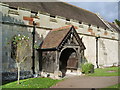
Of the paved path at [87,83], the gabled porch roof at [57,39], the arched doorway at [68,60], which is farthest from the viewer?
the arched doorway at [68,60]

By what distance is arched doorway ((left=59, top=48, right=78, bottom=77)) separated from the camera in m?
13.5

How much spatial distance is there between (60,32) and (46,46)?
1.82 metres

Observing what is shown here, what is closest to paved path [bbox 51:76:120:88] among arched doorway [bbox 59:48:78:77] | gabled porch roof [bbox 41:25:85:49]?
gabled porch roof [bbox 41:25:85:49]

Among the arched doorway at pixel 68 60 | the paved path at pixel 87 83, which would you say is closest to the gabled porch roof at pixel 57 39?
the arched doorway at pixel 68 60

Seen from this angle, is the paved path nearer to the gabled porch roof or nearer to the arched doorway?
the gabled porch roof

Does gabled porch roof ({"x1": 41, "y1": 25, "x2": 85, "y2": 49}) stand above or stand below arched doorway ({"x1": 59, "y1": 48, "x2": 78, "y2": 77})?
above

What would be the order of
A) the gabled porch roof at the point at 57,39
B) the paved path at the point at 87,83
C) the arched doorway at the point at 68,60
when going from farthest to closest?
the arched doorway at the point at 68,60
the gabled porch roof at the point at 57,39
the paved path at the point at 87,83

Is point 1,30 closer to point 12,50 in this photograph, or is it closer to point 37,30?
point 12,50

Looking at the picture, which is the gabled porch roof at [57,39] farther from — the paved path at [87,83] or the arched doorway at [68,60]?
the paved path at [87,83]

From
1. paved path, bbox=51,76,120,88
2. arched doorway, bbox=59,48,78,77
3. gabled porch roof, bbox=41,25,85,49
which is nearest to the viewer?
paved path, bbox=51,76,120,88

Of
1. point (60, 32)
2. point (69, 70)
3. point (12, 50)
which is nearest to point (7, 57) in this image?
point (12, 50)

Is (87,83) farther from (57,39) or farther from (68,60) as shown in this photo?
(68,60)

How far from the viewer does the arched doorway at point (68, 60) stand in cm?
1354

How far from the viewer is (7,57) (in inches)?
432
